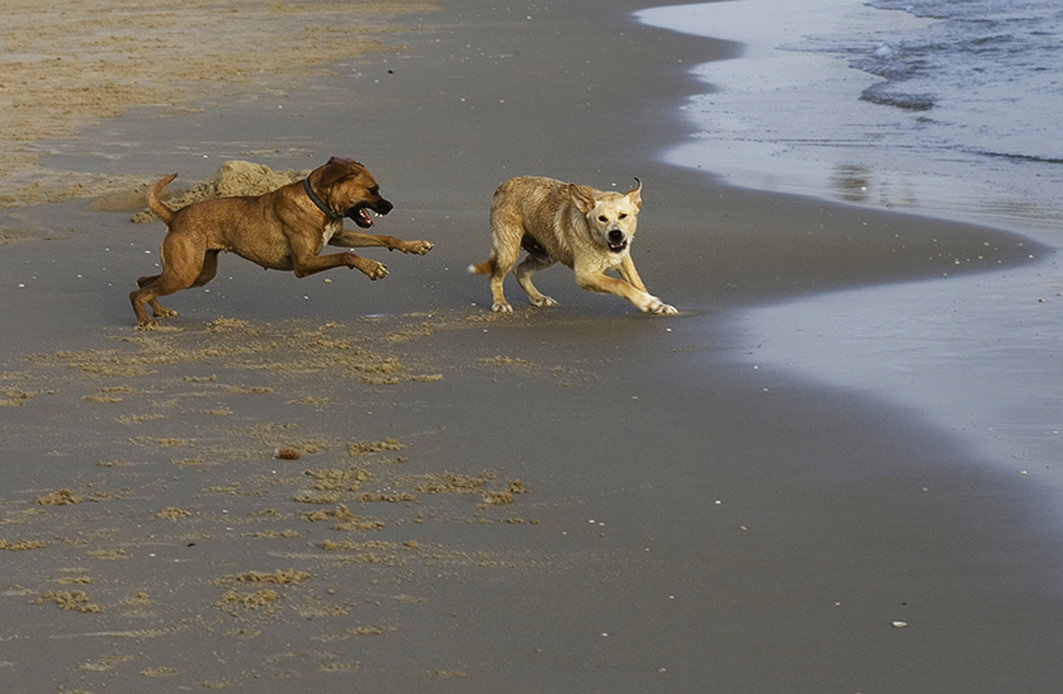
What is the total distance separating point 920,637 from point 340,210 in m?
4.82

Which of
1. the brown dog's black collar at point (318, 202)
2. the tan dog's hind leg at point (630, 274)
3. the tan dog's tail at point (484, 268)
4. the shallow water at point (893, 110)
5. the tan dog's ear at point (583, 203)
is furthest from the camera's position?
the shallow water at point (893, 110)

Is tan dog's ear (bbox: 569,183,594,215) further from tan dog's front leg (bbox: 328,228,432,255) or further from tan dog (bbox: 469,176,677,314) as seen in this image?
tan dog's front leg (bbox: 328,228,432,255)

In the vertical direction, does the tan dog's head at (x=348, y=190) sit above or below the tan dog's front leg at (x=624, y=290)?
above

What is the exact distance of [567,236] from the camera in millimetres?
8781

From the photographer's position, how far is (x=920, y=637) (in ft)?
14.5

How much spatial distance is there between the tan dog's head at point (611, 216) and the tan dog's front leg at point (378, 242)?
3.08 feet

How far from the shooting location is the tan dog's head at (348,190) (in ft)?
27.2

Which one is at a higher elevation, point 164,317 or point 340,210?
point 340,210

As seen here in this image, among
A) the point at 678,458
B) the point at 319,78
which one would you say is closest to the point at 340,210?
the point at 678,458

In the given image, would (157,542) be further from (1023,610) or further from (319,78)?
(319,78)

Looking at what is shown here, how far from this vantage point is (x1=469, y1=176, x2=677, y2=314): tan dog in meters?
8.55

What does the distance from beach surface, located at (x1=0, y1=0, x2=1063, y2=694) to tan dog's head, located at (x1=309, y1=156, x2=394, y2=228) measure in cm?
66

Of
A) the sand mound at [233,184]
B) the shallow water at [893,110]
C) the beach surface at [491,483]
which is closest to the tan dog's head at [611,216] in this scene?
the beach surface at [491,483]

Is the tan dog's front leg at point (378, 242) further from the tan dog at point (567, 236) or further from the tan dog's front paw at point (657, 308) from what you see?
the tan dog's front paw at point (657, 308)
